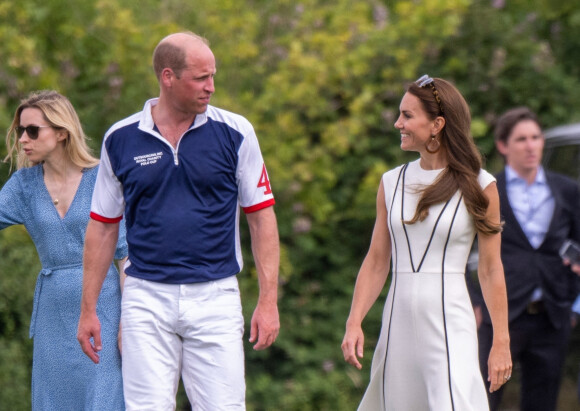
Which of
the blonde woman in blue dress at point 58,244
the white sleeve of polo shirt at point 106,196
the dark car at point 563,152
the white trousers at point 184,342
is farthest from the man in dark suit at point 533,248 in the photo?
the white sleeve of polo shirt at point 106,196

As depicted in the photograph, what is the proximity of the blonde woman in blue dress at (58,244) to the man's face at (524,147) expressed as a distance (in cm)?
237

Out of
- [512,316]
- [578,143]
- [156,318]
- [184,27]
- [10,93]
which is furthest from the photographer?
[184,27]

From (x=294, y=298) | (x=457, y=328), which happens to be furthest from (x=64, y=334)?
(x=294, y=298)

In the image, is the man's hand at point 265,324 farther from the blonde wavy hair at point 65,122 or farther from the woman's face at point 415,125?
the blonde wavy hair at point 65,122

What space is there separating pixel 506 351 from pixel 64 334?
2.01m

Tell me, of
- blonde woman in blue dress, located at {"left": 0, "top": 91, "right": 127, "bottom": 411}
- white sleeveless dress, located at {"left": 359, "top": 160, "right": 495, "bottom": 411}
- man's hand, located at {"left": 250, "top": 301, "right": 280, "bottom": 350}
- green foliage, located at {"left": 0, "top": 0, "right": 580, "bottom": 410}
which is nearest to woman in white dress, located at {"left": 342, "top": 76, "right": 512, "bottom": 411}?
white sleeveless dress, located at {"left": 359, "top": 160, "right": 495, "bottom": 411}

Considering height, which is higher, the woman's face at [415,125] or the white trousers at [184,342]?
the woman's face at [415,125]

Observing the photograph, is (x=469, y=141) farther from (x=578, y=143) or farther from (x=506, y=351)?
(x=578, y=143)

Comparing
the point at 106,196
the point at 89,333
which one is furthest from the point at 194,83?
the point at 89,333

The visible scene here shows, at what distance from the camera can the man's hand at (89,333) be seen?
16.2 ft

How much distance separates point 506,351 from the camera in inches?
187

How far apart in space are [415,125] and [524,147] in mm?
1719

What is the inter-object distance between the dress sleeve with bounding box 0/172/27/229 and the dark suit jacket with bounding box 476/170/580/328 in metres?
2.59

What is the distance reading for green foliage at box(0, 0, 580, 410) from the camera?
347 inches
